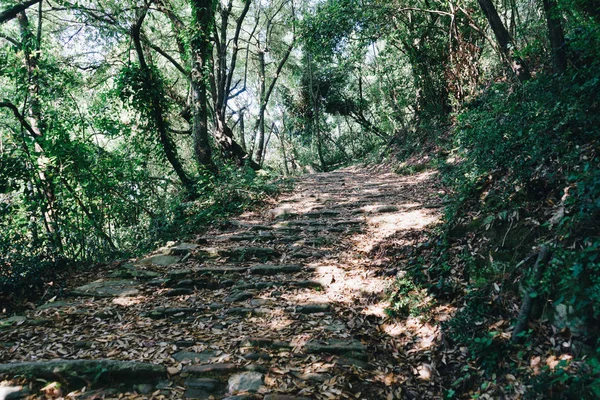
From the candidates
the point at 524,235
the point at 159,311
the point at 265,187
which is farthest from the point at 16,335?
the point at 265,187

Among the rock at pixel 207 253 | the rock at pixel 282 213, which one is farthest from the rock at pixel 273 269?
the rock at pixel 282 213

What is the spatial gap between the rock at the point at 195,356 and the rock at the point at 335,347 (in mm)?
841

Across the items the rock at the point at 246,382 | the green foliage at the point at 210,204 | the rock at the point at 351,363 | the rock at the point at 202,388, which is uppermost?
the green foliage at the point at 210,204

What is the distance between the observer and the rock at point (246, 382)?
265cm

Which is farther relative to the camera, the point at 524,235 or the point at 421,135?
the point at 421,135

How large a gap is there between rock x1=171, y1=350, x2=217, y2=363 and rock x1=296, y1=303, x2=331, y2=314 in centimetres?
115

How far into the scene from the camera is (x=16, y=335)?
3.30 m

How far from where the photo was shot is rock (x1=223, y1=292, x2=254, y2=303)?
418cm

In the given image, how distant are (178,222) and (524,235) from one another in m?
6.08

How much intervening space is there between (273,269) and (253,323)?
1346 mm

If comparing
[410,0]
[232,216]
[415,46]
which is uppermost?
[410,0]

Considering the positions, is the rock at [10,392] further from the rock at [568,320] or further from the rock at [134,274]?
the rock at [568,320]

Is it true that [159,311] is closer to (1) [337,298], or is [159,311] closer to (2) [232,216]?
(1) [337,298]

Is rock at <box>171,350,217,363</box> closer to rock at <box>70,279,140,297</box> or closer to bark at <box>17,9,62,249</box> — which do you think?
rock at <box>70,279,140,297</box>
